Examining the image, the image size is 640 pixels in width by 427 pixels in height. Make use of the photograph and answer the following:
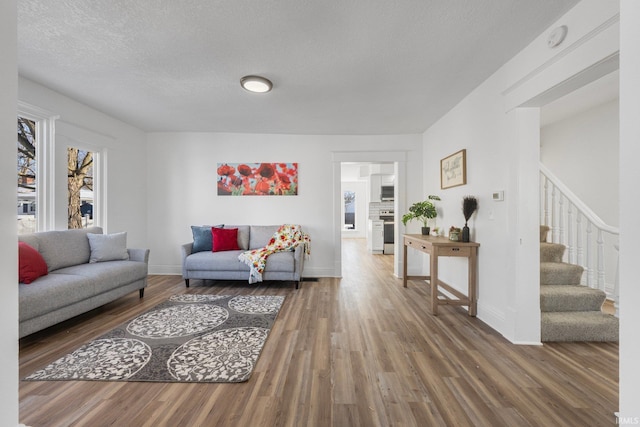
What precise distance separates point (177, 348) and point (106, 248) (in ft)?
6.61

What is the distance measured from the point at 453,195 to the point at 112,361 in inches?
157

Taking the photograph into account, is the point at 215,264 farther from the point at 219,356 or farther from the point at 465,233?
the point at 465,233

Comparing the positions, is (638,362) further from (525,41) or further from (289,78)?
(289,78)

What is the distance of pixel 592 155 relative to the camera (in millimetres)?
3691

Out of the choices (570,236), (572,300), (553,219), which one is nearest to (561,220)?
(553,219)

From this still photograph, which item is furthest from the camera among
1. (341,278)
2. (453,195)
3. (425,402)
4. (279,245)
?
(341,278)

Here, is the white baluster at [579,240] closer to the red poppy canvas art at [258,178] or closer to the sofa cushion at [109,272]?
the red poppy canvas art at [258,178]

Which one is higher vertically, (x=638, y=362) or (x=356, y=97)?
(x=356, y=97)

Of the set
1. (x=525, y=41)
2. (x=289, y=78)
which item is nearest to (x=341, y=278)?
(x=289, y=78)

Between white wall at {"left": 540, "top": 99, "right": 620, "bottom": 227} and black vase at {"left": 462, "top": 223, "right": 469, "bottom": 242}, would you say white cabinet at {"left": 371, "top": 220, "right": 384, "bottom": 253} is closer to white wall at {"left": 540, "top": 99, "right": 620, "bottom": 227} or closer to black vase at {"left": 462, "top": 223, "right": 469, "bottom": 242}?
white wall at {"left": 540, "top": 99, "right": 620, "bottom": 227}

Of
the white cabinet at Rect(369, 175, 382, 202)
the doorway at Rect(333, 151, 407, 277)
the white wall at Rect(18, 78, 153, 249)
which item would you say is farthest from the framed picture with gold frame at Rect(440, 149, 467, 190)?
the white wall at Rect(18, 78, 153, 249)

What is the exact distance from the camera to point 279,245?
4.15 metres

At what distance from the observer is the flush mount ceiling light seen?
2703 mm

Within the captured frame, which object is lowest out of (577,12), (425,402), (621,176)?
(425,402)
